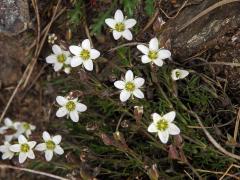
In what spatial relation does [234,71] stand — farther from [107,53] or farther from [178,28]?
[107,53]

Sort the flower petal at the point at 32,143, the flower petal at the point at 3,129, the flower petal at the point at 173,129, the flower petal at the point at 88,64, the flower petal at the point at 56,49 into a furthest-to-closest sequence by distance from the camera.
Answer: the flower petal at the point at 3,129 < the flower petal at the point at 56,49 < the flower petal at the point at 32,143 < the flower petal at the point at 88,64 < the flower petal at the point at 173,129

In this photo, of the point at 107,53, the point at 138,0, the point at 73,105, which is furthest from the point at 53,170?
the point at 138,0

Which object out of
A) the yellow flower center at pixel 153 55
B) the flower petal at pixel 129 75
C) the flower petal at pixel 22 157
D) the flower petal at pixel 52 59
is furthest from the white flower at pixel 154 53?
the flower petal at pixel 22 157

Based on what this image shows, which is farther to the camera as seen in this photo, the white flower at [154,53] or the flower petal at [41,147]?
the flower petal at [41,147]

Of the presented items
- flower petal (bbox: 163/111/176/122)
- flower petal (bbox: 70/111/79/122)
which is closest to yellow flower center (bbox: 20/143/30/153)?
flower petal (bbox: 70/111/79/122)

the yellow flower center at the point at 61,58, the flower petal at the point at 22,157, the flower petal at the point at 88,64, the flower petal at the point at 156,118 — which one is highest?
the yellow flower center at the point at 61,58

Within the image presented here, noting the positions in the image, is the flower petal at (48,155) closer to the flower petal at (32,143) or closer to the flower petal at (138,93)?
the flower petal at (32,143)

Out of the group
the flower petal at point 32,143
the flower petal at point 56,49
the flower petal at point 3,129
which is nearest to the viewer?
the flower petal at point 32,143

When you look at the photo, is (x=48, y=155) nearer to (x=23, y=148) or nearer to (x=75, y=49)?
(x=23, y=148)
